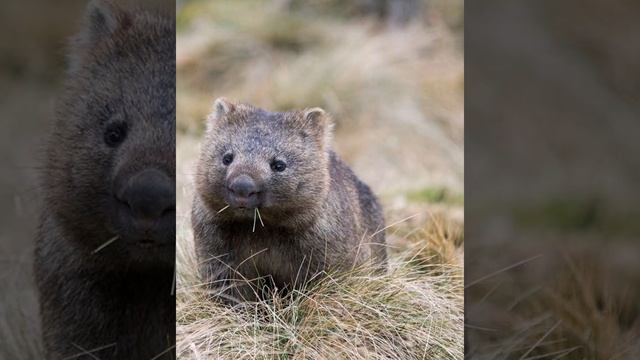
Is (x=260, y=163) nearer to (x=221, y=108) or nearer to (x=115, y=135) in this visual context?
(x=221, y=108)

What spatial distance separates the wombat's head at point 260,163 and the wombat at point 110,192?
240mm

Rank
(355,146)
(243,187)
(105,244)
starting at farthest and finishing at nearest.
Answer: (355,146), (243,187), (105,244)

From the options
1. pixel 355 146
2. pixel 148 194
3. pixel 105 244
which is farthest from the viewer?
pixel 355 146

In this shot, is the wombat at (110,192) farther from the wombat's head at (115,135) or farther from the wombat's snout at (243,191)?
the wombat's snout at (243,191)

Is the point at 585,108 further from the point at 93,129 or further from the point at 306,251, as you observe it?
the point at 93,129

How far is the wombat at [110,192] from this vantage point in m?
2.55

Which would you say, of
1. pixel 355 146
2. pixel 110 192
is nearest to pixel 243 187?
pixel 110 192

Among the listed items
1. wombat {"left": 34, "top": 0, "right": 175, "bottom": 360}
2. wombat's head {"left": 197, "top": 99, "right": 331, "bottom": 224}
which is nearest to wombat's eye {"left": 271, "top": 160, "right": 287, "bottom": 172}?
wombat's head {"left": 197, "top": 99, "right": 331, "bottom": 224}

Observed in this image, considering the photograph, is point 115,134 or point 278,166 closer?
point 115,134

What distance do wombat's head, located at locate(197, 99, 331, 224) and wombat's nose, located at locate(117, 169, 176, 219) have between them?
259 mm

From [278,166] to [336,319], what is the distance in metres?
0.52

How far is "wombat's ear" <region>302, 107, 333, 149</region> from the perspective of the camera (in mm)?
2885

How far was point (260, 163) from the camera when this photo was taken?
277 centimetres

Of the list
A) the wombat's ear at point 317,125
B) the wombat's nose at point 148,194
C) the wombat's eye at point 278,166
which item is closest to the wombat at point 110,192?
the wombat's nose at point 148,194
